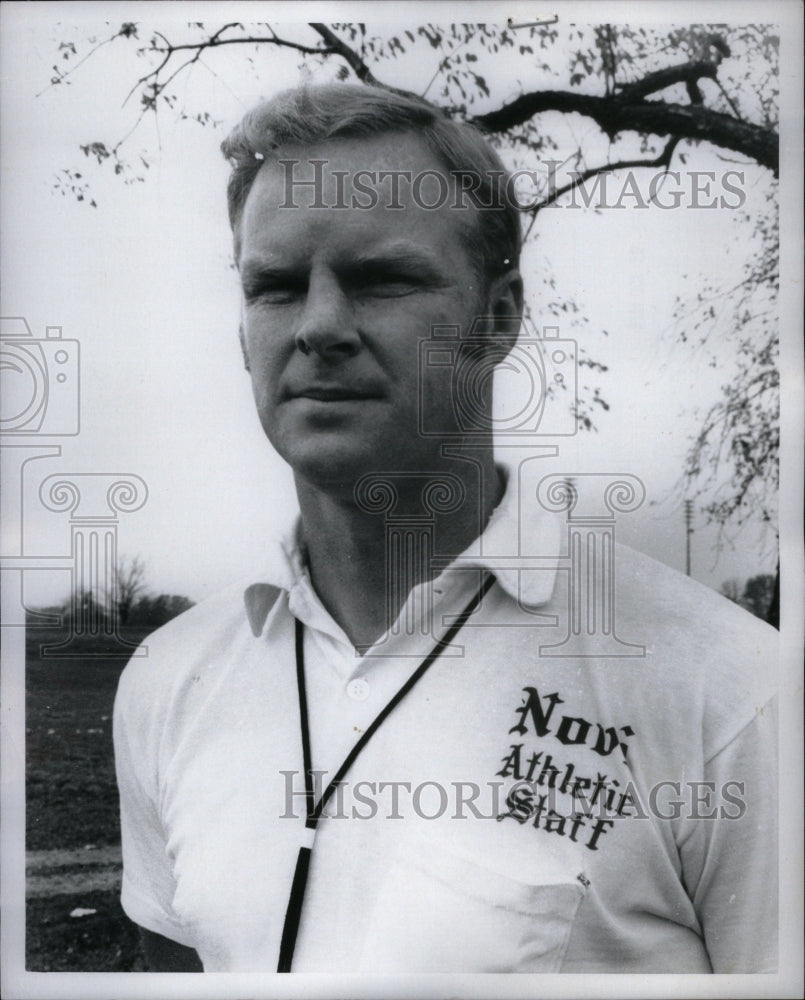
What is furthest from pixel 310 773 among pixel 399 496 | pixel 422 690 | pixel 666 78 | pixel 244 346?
pixel 666 78

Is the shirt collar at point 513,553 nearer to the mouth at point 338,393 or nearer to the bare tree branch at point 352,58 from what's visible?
the mouth at point 338,393

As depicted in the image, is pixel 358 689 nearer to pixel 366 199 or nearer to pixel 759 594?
pixel 759 594

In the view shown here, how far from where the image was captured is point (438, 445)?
111 inches

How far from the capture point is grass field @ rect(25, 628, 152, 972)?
291cm

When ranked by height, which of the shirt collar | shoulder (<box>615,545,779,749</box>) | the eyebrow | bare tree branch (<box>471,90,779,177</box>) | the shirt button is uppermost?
bare tree branch (<box>471,90,779,177</box>)

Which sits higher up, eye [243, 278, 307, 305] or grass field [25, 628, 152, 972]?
eye [243, 278, 307, 305]

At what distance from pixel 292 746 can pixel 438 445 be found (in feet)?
2.66

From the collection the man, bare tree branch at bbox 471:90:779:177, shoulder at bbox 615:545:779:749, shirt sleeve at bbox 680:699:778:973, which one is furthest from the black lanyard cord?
bare tree branch at bbox 471:90:779:177

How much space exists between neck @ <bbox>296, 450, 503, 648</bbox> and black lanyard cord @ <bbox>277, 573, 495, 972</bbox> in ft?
0.42

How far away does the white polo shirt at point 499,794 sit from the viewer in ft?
8.98

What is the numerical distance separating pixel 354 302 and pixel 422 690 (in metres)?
0.94

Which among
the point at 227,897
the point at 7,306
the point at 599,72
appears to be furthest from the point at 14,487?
the point at 599,72

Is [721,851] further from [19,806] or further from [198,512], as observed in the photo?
[19,806]

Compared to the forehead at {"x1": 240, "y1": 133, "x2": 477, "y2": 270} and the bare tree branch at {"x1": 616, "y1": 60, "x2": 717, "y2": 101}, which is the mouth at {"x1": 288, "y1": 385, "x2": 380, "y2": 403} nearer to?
the forehead at {"x1": 240, "y1": 133, "x2": 477, "y2": 270}
